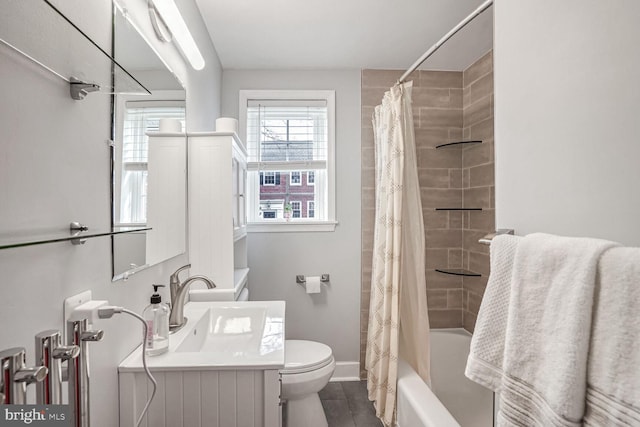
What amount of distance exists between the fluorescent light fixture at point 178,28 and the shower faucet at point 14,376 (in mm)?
1294

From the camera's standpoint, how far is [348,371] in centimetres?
277

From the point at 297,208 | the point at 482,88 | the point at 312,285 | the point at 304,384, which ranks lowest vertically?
the point at 304,384

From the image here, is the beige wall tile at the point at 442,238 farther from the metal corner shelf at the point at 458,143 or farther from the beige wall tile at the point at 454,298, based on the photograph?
the metal corner shelf at the point at 458,143

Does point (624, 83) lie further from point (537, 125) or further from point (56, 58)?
point (56, 58)

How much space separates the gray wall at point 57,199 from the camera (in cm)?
65

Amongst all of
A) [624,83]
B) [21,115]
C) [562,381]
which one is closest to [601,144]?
[624,83]

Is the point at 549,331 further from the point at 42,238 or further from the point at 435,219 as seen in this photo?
the point at 435,219

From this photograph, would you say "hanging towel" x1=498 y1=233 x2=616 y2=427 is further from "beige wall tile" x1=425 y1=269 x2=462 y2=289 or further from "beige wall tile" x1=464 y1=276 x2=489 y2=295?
"beige wall tile" x1=425 y1=269 x2=462 y2=289

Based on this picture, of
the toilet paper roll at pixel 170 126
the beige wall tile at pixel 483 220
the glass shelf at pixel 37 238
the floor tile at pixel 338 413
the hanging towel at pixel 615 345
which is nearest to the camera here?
the hanging towel at pixel 615 345

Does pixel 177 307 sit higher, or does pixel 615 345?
pixel 615 345

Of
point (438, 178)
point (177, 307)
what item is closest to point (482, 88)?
point (438, 178)

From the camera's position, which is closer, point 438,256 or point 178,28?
point 178,28

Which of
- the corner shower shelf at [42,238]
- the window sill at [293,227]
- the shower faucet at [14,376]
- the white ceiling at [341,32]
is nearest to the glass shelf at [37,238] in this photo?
the corner shower shelf at [42,238]

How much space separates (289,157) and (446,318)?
6.01 feet
